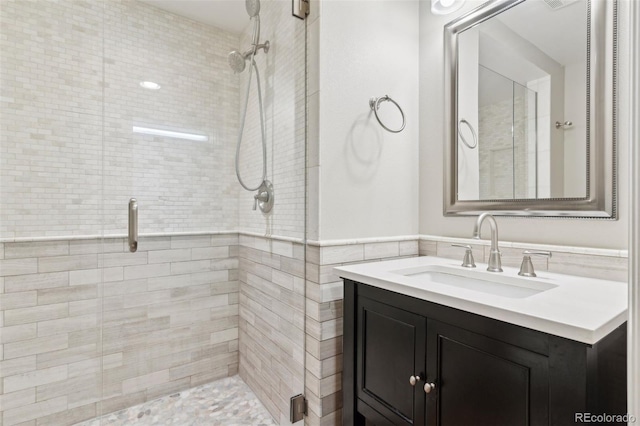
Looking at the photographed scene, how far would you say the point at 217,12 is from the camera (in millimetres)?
1779

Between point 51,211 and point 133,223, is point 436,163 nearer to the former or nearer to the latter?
point 133,223

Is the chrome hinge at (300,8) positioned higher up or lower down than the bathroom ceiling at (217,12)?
lower down

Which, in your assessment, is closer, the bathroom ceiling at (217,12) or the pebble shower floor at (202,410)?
the pebble shower floor at (202,410)

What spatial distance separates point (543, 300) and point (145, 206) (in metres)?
1.73

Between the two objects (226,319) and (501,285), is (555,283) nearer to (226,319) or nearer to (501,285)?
(501,285)

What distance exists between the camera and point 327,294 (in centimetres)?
142

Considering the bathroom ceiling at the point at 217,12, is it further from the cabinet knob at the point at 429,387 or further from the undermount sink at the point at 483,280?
the cabinet knob at the point at 429,387

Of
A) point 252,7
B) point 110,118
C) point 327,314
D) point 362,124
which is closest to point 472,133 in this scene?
point 362,124

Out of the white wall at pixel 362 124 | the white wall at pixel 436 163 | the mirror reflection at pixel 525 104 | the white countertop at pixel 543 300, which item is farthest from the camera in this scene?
the white wall at pixel 362 124

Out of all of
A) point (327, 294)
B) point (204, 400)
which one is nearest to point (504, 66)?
point (327, 294)

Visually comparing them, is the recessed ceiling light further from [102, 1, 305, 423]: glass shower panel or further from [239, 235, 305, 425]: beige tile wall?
[239, 235, 305, 425]: beige tile wall

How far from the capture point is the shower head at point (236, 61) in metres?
1.83

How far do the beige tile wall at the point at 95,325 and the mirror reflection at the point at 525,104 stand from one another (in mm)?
1568

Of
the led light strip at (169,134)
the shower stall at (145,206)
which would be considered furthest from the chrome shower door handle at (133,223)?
the led light strip at (169,134)
